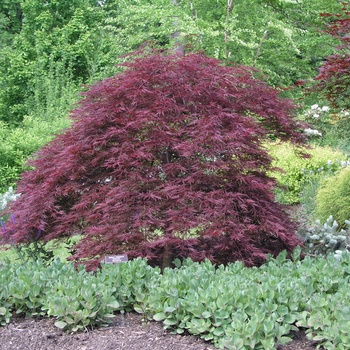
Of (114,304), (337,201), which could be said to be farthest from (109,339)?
(337,201)

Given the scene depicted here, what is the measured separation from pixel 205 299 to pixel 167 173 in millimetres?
1317

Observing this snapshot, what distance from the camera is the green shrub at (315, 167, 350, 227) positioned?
7.31 meters

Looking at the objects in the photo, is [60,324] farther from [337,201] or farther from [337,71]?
[337,201]

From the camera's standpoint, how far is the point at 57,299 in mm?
3605

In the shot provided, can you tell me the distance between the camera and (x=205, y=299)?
11.5 feet

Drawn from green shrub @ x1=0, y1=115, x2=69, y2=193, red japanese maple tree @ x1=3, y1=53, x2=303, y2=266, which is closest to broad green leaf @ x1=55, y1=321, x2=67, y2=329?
red japanese maple tree @ x1=3, y1=53, x2=303, y2=266

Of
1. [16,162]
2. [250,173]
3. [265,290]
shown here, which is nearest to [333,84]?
[250,173]

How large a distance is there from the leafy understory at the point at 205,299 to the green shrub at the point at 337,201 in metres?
3.14

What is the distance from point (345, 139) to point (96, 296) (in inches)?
416

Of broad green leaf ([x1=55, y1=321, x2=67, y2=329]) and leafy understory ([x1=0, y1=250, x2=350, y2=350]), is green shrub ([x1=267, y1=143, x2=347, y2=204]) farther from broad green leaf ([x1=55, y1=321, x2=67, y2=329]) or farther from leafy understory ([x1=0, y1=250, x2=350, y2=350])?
broad green leaf ([x1=55, y1=321, x2=67, y2=329])

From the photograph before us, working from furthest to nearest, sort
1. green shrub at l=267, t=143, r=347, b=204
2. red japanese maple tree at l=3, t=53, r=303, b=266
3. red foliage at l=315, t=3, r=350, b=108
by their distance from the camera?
green shrub at l=267, t=143, r=347, b=204
red foliage at l=315, t=3, r=350, b=108
red japanese maple tree at l=3, t=53, r=303, b=266

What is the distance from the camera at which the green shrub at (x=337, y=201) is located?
7.31 m

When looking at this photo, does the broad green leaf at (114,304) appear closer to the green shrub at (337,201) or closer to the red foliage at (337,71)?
the red foliage at (337,71)

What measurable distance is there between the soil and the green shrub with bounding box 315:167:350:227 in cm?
392
